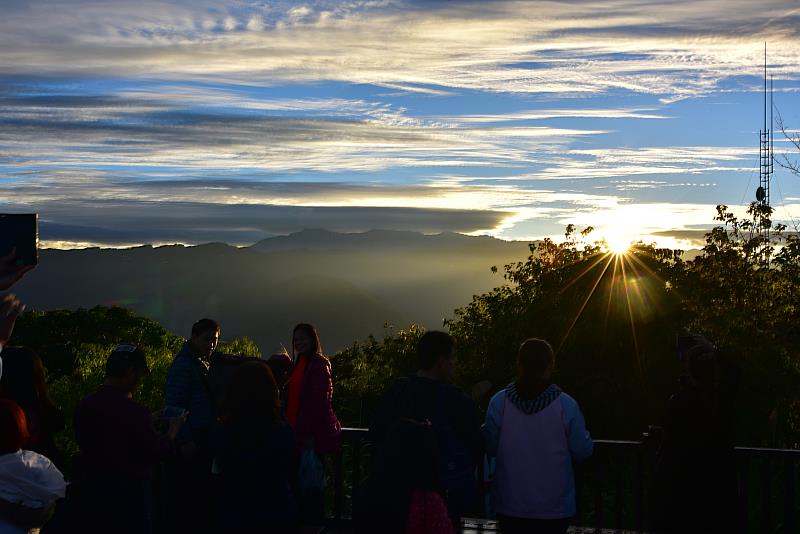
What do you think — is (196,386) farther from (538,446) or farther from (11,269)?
(11,269)

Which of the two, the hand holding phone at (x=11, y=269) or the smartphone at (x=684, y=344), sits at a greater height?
the hand holding phone at (x=11, y=269)

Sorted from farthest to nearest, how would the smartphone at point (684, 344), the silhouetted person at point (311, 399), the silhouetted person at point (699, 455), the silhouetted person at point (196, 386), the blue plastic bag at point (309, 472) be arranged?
the silhouetted person at point (311, 399) → the silhouetted person at point (196, 386) → the smartphone at point (684, 344) → the silhouetted person at point (699, 455) → the blue plastic bag at point (309, 472)

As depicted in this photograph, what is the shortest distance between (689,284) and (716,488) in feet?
79.0

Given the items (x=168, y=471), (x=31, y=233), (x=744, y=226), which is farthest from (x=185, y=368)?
(x=744, y=226)

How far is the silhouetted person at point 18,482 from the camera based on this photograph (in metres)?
4.17

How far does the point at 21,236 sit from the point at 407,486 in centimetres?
199

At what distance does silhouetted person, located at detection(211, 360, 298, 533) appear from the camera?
464 cm

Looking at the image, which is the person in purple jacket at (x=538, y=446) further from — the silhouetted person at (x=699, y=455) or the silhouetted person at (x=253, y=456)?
the silhouetted person at (x=253, y=456)

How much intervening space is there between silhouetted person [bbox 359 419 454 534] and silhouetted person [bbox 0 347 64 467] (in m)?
2.04

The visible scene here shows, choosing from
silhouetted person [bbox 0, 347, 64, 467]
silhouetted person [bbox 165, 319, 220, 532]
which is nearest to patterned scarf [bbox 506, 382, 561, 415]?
silhouetted person [bbox 165, 319, 220, 532]

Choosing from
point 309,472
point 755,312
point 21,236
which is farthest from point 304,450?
point 755,312

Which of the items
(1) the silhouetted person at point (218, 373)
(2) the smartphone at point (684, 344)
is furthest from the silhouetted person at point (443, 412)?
(1) the silhouetted person at point (218, 373)

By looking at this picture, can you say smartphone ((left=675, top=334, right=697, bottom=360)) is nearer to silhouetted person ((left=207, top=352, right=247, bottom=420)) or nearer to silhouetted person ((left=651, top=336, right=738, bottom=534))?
silhouetted person ((left=651, top=336, right=738, bottom=534))

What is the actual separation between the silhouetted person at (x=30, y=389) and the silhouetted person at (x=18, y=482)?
1.13m
